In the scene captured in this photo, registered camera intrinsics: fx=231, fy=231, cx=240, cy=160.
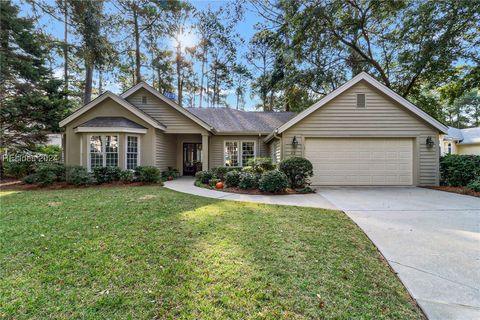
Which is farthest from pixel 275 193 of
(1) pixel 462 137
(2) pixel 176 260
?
(1) pixel 462 137

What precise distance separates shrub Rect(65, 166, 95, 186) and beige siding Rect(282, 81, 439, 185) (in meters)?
8.86

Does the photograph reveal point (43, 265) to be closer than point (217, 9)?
Yes

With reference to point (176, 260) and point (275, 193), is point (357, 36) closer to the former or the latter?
point (275, 193)

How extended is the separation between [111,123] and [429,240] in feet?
40.2

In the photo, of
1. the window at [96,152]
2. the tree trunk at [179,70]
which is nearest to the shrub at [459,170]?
the window at [96,152]

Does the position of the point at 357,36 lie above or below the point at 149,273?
above

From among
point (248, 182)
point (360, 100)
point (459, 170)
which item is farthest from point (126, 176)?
point (459, 170)

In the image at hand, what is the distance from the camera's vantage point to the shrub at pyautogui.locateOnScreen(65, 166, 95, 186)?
9883 mm

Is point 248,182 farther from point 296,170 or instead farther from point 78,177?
point 78,177

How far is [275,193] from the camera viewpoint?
8586mm

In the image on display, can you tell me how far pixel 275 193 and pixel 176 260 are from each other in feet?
19.0

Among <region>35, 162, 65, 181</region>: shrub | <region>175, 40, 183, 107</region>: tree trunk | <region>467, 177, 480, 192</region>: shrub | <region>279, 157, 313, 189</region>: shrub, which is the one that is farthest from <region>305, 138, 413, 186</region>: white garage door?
<region>175, 40, 183, 107</region>: tree trunk

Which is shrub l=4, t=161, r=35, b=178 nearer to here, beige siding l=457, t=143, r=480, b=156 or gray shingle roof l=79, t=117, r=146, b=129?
gray shingle roof l=79, t=117, r=146, b=129

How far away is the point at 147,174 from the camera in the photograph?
10742mm
